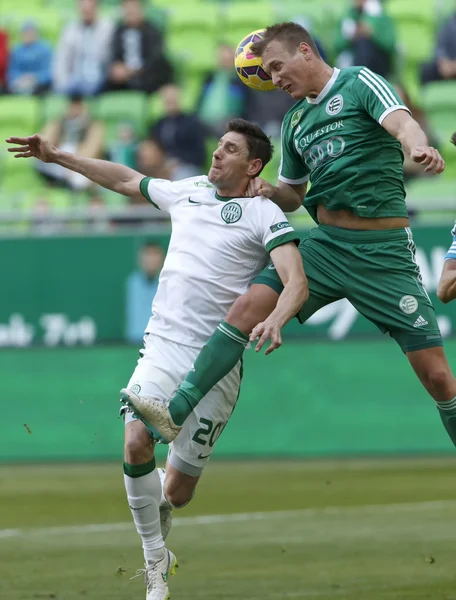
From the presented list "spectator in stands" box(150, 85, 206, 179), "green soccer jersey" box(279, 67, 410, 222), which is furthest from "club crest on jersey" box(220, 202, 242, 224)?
"spectator in stands" box(150, 85, 206, 179)

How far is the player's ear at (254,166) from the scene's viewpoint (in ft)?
23.2

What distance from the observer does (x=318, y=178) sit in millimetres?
7109

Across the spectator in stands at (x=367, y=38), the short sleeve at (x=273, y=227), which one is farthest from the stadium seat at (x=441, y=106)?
the short sleeve at (x=273, y=227)

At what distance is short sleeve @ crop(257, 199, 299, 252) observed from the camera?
673 centimetres

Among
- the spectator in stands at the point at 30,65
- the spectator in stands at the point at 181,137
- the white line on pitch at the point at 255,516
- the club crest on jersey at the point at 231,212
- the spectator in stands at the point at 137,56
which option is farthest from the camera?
the spectator in stands at the point at 30,65

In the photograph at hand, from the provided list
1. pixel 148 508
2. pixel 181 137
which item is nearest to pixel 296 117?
pixel 148 508

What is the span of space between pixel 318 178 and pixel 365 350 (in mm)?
6360

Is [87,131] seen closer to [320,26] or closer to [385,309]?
[320,26]

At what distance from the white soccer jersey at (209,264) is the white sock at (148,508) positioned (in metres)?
0.81

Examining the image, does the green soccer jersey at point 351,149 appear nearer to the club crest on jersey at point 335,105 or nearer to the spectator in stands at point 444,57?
the club crest on jersey at point 335,105

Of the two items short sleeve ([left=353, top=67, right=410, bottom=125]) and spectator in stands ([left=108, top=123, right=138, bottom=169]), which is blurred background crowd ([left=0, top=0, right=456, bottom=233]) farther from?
short sleeve ([left=353, top=67, right=410, bottom=125])

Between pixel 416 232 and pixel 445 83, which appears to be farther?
pixel 445 83

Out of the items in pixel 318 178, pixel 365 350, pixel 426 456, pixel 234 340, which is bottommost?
pixel 426 456

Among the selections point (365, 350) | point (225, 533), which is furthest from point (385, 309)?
point (365, 350)
